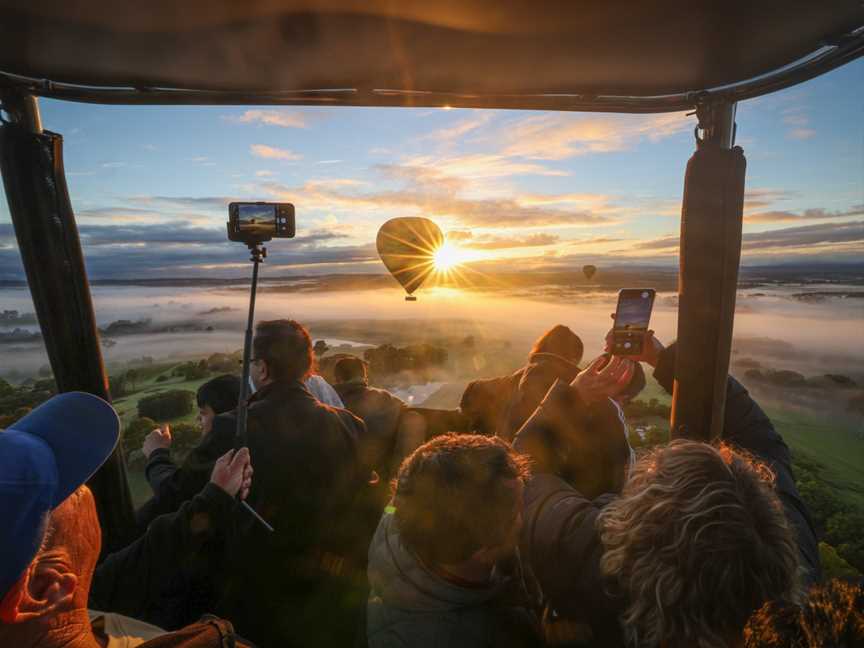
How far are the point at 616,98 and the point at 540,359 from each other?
0.90 m

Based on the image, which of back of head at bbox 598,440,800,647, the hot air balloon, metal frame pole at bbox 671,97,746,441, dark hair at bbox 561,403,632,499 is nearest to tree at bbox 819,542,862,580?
metal frame pole at bbox 671,97,746,441

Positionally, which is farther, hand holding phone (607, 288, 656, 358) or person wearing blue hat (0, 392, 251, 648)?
hand holding phone (607, 288, 656, 358)

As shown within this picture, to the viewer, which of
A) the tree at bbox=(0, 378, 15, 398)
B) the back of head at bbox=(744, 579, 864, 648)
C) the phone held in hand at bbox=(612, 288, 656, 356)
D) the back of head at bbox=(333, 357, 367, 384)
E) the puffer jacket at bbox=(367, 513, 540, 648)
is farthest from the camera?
the back of head at bbox=(333, 357, 367, 384)

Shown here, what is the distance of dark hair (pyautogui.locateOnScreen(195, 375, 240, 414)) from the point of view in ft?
5.69

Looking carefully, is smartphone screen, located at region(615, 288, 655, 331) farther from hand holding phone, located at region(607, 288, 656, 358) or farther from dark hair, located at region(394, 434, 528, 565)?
dark hair, located at region(394, 434, 528, 565)

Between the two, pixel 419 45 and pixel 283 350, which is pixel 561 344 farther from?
pixel 419 45

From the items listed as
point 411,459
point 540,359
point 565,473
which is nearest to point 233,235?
point 411,459

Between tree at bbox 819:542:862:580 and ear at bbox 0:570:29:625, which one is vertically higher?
ear at bbox 0:570:29:625

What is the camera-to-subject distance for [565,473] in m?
1.15

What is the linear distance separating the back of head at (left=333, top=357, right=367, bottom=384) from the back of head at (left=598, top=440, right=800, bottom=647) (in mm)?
1531

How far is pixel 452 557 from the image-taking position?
0.91 metres

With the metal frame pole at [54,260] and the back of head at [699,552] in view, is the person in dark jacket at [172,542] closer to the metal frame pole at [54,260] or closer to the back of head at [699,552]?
the metal frame pole at [54,260]

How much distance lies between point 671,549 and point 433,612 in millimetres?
429

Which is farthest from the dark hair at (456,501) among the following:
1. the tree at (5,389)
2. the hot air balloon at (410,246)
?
the tree at (5,389)
